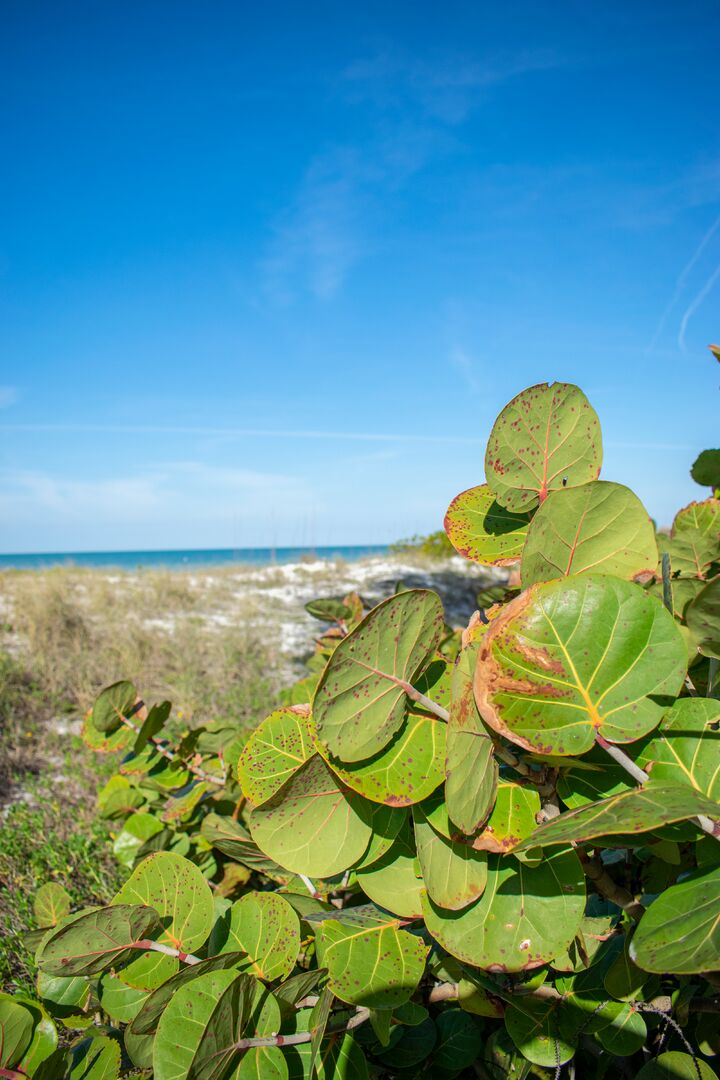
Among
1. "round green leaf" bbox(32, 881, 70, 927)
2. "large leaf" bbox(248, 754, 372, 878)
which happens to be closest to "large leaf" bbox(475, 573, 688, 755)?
"large leaf" bbox(248, 754, 372, 878)

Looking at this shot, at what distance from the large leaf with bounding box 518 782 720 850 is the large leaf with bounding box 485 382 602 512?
13.2 inches

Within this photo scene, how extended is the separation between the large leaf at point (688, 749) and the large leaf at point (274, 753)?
397mm

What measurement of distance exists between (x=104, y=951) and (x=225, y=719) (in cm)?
353

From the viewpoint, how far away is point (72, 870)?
7.28 feet

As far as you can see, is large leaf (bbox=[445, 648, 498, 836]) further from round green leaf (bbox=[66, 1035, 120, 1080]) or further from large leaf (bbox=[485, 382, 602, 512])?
round green leaf (bbox=[66, 1035, 120, 1080])

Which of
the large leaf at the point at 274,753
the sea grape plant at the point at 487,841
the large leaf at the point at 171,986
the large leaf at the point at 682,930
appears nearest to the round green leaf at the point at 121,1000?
the sea grape plant at the point at 487,841

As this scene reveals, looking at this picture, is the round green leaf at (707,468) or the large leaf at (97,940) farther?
the round green leaf at (707,468)

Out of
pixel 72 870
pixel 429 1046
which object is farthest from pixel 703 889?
pixel 72 870

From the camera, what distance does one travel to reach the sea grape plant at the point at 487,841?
516 millimetres

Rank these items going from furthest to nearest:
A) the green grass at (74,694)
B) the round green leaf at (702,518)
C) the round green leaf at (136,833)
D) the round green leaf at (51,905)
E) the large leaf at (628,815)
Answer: the green grass at (74,694) → the round green leaf at (136,833) → the round green leaf at (51,905) → the round green leaf at (702,518) → the large leaf at (628,815)

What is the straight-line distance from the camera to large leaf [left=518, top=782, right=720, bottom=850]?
392 mm

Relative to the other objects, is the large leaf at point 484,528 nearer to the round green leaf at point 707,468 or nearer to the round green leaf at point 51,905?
the round green leaf at point 707,468

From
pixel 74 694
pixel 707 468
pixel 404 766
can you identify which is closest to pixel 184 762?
pixel 404 766

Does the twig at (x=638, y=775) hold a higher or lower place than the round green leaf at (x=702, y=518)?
lower
